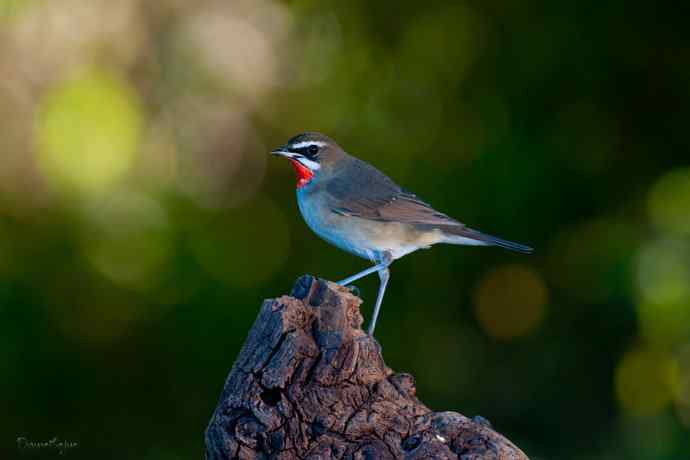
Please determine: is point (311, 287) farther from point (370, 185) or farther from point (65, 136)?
point (65, 136)

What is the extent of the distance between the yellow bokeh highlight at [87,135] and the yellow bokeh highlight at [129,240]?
1.02 ft

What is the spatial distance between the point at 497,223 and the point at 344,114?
1.53 m

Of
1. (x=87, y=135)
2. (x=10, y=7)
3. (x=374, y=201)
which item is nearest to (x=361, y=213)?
(x=374, y=201)

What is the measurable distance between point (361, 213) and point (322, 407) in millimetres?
2248

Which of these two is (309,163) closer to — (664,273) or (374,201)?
(374,201)

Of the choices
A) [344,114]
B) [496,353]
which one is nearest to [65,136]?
[344,114]

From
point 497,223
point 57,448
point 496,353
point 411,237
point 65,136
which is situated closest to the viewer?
point 411,237

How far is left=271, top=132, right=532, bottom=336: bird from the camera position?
5504mm

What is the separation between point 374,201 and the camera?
5.70m

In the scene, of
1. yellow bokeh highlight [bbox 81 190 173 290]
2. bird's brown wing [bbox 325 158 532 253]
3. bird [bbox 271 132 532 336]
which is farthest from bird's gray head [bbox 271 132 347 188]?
yellow bokeh highlight [bbox 81 190 173 290]

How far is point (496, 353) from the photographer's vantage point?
7805mm

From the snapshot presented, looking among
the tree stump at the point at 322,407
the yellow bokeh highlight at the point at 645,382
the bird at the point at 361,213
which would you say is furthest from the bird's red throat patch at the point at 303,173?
the yellow bokeh highlight at the point at 645,382

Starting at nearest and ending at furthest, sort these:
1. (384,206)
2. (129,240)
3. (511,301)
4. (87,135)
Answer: (384,206), (87,135), (129,240), (511,301)

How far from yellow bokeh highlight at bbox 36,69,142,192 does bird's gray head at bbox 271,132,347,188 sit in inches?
53.7
